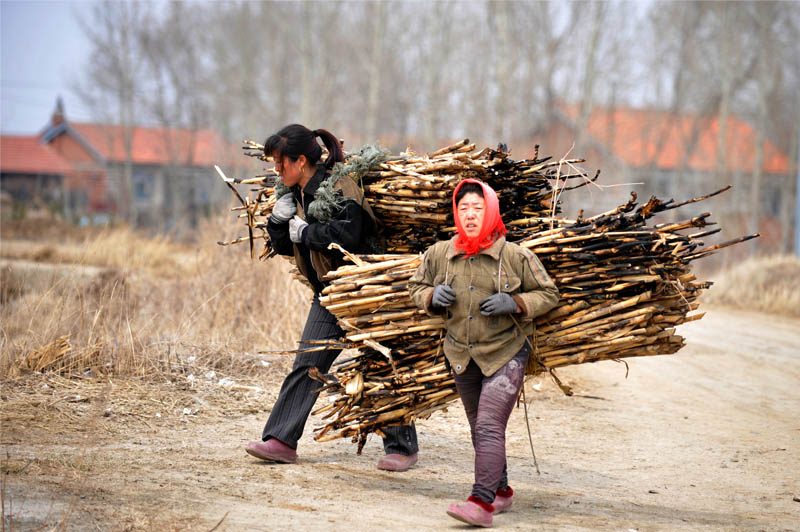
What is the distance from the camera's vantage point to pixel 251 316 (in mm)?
7973

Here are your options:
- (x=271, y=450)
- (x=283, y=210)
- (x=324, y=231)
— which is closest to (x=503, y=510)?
(x=271, y=450)

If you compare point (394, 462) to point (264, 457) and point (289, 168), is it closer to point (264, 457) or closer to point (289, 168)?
point (264, 457)

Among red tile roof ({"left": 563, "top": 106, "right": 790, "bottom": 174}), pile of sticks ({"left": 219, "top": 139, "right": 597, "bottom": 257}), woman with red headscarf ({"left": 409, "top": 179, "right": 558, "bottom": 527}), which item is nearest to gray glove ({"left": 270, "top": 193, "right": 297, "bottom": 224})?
pile of sticks ({"left": 219, "top": 139, "right": 597, "bottom": 257})

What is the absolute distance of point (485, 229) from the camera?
3873mm

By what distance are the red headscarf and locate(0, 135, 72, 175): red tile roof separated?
4383cm

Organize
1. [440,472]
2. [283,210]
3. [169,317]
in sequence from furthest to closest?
[169,317]
[440,472]
[283,210]

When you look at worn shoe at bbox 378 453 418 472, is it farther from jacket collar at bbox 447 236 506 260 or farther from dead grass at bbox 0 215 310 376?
dead grass at bbox 0 215 310 376

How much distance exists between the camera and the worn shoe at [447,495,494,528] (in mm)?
3713

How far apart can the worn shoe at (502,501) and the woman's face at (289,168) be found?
197cm

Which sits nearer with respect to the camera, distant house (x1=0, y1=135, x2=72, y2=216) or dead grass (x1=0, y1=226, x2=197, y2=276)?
dead grass (x1=0, y1=226, x2=197, y2=276)

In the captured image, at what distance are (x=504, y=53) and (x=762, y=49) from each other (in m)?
10.3

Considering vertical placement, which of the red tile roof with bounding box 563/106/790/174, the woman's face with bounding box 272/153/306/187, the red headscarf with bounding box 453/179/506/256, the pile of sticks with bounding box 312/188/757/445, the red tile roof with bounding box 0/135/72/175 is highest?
the red tile roof with bounding box 563/106/790/174

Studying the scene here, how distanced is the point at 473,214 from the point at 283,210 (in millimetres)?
1225

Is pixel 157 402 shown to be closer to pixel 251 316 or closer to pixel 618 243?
pixel 251 316
